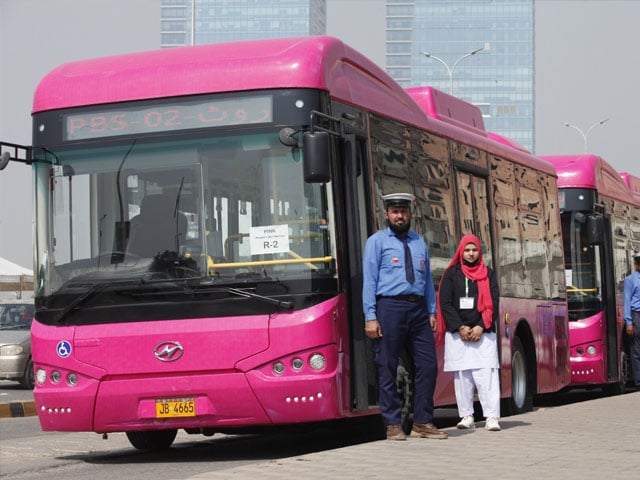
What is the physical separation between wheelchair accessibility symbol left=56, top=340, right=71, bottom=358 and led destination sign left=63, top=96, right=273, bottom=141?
62.8 inches

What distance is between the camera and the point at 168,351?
448 inches

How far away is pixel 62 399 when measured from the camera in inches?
456

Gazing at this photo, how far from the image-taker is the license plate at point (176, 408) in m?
11.3

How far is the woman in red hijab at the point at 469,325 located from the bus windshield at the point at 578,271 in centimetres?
824

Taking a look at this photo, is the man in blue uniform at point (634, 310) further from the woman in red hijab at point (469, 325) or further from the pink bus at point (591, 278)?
the woman in red hijab at point (469, 325)

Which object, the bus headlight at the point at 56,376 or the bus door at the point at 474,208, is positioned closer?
the bus headlight at the point at 56,376

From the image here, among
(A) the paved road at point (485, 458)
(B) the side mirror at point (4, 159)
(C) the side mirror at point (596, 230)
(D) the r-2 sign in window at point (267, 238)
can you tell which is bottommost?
(A) the paved road at point (485, 458)

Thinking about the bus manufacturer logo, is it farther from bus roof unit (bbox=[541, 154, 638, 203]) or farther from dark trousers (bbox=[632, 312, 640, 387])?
dark trousers (bbox=[632, 312, 640, 387])

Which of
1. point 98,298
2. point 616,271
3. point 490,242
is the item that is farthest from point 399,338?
point 616,271

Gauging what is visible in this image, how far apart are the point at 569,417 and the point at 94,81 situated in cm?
536

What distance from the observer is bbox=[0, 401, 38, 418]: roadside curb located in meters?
20.2

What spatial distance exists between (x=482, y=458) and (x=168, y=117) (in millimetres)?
3668

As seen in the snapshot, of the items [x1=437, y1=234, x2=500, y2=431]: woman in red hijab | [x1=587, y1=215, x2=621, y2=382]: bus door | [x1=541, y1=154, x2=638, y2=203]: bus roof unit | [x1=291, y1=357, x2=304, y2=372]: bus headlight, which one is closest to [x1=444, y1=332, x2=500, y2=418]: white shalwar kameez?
[x1=437, y1=234, x2=500, y2=431]: woman in red hijab

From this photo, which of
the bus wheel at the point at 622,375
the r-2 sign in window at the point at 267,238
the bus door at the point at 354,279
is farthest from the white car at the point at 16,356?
the r-2 sign in window at the point at 267,238
